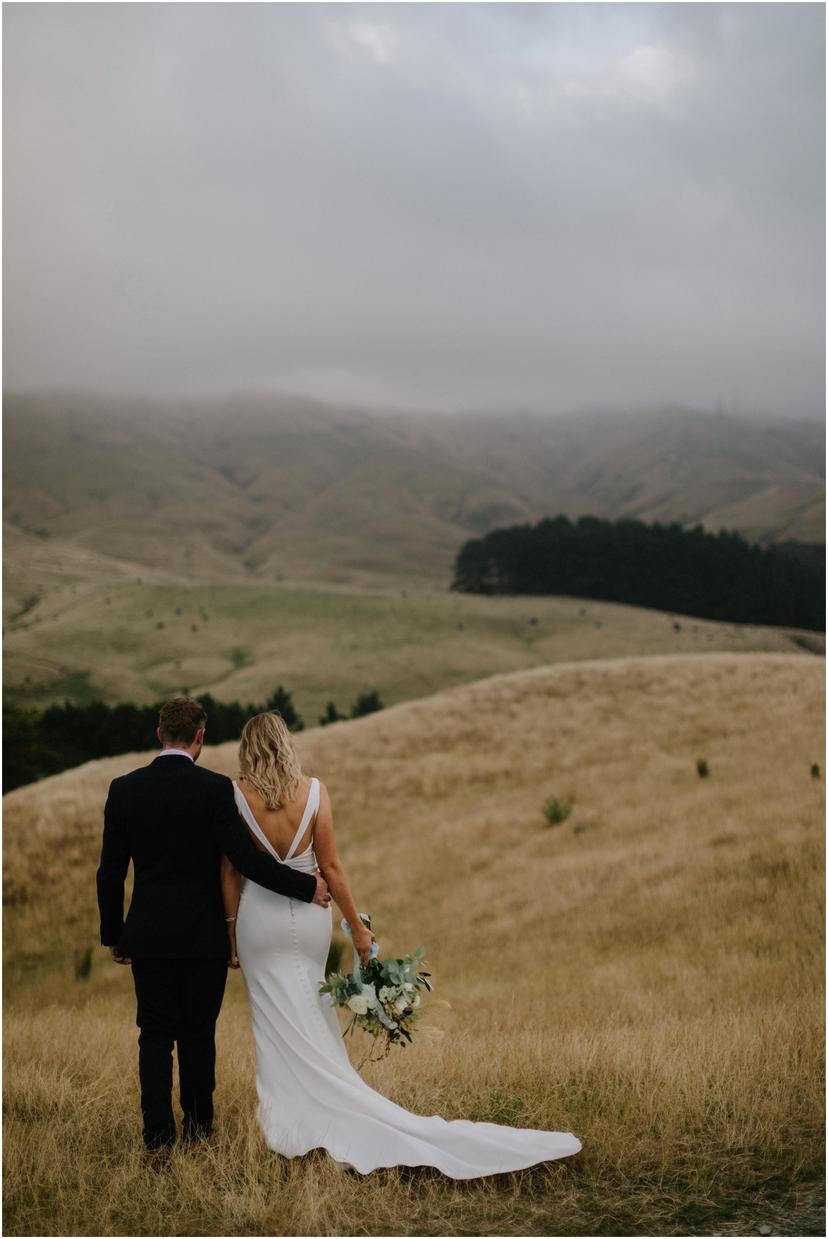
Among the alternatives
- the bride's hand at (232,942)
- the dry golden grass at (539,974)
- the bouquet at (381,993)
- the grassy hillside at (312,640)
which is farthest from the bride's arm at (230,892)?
the grassy hillside at (312,640)

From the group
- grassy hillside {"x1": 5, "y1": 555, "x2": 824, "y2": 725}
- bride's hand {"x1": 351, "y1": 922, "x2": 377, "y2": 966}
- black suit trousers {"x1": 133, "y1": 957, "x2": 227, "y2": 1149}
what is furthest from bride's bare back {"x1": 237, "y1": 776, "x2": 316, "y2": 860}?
grassy hillside {"x1": 5, "y1": 555, "x2": 824, "y2": 725}

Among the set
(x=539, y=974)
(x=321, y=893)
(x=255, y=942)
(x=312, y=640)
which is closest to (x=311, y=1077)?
(x=255, y=942)

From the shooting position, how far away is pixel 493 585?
433 feet

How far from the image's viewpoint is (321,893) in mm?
5547

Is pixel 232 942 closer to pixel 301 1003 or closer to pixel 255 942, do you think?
pixel 255 942

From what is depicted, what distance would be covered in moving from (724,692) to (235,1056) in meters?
25.7

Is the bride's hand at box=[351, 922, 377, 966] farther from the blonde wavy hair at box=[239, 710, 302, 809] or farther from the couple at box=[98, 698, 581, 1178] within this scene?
the blonde wavy hair at box=[239, 710, 302, 809]

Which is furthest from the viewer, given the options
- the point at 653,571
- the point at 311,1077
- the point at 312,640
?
the point at 653,571

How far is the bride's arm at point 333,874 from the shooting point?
18.2 feet

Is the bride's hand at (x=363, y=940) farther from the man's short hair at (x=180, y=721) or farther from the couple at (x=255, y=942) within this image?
the man's short hair at (x=180, y=721)

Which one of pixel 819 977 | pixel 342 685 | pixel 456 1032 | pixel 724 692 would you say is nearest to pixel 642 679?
pixel 724 692

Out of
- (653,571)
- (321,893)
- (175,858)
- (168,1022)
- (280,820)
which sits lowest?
(168,1022)

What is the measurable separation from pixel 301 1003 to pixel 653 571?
12184 centimetres

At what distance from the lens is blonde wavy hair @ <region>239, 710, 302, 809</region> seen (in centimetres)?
544
